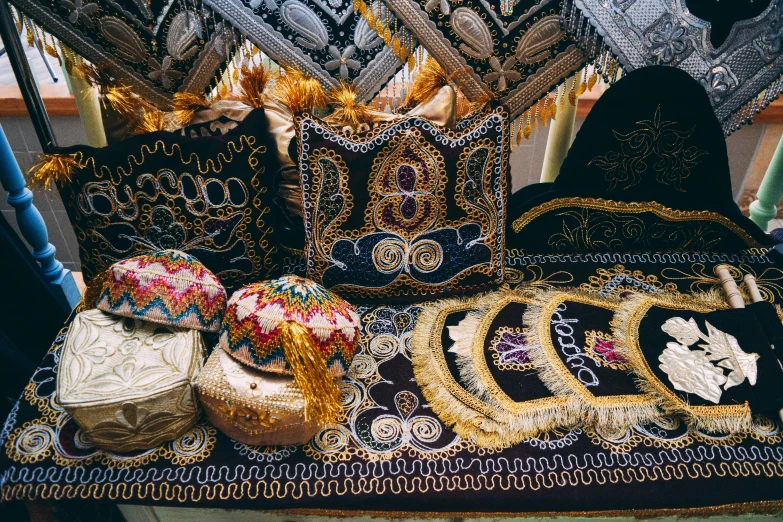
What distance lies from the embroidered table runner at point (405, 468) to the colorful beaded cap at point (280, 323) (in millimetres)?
165

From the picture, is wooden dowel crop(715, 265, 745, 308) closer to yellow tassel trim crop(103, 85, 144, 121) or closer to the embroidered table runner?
the embroidered table runner

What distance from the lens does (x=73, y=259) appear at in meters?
2.61

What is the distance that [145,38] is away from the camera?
4.50ft

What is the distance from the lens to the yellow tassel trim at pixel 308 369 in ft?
3.38

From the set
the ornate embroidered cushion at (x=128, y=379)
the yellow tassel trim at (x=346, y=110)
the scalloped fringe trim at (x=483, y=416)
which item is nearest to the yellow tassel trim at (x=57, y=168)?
the ornate embroidered cushion at (x=128, y=379)

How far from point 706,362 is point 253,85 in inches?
49.3

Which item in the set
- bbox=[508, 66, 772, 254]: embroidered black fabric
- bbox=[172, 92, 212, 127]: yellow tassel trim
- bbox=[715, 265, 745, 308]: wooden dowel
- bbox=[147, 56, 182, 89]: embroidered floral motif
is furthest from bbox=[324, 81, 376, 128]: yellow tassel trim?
bbox=[715, 265, 745, 308]: wooden dowel

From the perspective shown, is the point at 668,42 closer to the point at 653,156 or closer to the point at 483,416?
the point at 653,156

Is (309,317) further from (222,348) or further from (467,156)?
(467,156)

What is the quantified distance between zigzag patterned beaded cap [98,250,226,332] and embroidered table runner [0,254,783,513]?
228 mm

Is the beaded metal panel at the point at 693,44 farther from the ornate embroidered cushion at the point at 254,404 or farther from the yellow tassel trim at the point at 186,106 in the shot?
the ornate embroidered cushion at the point at 254,404

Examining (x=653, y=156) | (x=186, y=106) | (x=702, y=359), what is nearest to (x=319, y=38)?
(x=186, y=106)

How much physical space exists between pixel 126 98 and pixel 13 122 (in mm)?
1367

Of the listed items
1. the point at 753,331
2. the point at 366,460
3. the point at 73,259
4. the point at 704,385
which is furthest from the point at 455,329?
the point at 73,259
